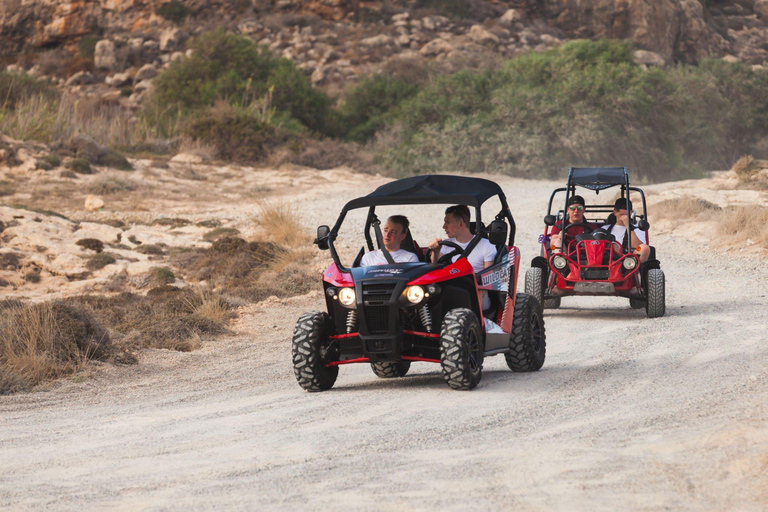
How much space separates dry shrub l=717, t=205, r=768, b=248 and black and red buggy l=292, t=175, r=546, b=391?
1234 cm

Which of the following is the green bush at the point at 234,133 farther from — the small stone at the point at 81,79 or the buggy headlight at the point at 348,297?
the buggy headlight at the point at 348,297

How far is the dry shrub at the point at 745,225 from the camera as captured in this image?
20.3 metres

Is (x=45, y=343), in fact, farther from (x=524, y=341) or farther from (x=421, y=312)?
(x=524, y=341)

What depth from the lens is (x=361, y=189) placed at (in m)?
33.2

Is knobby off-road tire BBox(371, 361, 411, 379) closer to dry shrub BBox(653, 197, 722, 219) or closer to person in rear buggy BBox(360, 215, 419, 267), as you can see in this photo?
person in rear buggy BBox(360, 215, 419, 267)

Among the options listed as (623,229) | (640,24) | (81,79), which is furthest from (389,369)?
(640,24)

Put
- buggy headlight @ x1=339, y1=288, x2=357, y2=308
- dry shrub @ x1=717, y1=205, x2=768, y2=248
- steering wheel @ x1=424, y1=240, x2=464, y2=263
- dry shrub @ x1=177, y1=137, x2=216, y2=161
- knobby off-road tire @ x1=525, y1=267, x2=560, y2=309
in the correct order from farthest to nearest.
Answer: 1. dry shrub @ x1=177, y1=137, x2=216, y2=161
2. dry shrub @ x1=717, y1=205, x2=768, y2=248
3. knobby off-road tire @ x1=525, y1=267, x2=560, y2=309
4. steering wheel @ x1=424, y1=240, x2=464, y2=263
5. buggy headlight @ x1=339, y1=288, x2=357, y2=308

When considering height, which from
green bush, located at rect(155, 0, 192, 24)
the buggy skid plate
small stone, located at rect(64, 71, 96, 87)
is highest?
green bush, located at rect(155, 0, 192, 24)

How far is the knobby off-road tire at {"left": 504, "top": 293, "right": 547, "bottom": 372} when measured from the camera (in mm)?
9242

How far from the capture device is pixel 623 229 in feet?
46.2

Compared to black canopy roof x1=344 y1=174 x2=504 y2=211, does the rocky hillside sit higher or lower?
higher

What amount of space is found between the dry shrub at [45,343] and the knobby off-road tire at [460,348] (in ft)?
14.4

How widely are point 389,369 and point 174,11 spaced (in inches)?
2403

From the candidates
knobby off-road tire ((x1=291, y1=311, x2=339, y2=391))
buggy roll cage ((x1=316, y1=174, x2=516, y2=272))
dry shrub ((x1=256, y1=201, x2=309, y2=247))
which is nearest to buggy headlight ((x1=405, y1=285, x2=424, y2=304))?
A: buggy roll cage ((x1=316, y1=174, x2=516, y2=272))
